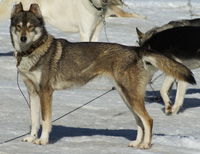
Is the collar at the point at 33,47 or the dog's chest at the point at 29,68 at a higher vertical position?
the collar at the point at 33,47

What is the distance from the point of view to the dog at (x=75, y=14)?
964cm

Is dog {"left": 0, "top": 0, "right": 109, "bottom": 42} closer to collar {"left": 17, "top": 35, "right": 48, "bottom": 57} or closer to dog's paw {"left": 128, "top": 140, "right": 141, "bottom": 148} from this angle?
collar {"left": 17, "top": 35, "right": 48, "bottom": 57}

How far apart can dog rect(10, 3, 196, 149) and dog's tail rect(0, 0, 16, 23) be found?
18.3 feet

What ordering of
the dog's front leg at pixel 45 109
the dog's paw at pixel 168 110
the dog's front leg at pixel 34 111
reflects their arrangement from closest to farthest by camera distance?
the dog's front leg at pixel 45 109 → the dog's front leg at pixel 34 111 → the dog's paw at pixel 168 110

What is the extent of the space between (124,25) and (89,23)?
691cm

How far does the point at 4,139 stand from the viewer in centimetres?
508

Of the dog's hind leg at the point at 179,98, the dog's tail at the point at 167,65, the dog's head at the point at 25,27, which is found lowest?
the dog's hind leg at the point at 179,98

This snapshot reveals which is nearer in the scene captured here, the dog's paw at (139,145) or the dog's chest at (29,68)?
the dog's paw at (139,145)

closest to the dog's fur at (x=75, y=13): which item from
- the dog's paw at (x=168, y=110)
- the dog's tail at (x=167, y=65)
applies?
the dog's paw at (x=168, y=110)

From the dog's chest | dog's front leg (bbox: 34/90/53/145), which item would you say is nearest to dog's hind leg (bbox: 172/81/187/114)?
dog's front leg (bbox: 34/90/53/145)

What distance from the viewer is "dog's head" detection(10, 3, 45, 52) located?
4887 millimetres

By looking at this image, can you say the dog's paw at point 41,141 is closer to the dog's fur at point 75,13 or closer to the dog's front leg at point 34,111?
the dog's front leg at point 34,111

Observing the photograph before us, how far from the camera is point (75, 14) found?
10.1m

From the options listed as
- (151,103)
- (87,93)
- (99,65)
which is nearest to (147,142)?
(99,65)
